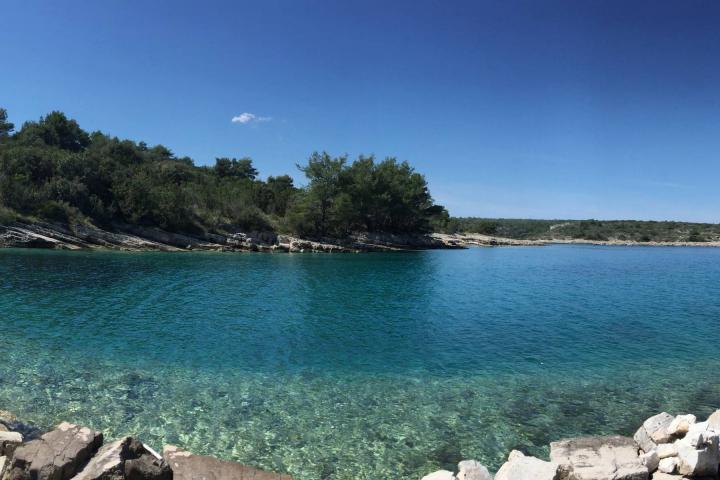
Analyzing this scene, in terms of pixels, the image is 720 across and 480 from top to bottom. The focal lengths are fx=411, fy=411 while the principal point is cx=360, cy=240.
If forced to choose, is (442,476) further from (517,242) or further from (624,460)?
(517,242)

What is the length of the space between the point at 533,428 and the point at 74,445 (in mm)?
9381

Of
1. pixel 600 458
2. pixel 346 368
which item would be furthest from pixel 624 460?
pixel 346 368

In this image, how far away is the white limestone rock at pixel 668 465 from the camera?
22.2 ft

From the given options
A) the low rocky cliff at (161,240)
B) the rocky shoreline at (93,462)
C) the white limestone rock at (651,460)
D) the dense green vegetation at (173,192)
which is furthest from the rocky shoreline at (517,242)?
the rocky shoreline at (93,462)

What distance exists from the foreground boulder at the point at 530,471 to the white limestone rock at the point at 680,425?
8.81 feet

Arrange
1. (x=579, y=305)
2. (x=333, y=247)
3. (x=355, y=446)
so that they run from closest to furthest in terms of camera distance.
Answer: (x=355, y=446) < (x=579, y=305) < (x=333, y=247)

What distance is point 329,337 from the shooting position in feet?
57.5

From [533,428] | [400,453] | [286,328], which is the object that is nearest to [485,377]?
[533,428]

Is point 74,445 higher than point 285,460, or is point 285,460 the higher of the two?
point 74,445

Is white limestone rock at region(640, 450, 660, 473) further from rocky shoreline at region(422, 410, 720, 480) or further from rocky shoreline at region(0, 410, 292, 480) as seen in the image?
rocky shoreline at region(0, 410, 292, 480)

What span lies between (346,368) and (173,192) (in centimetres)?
5694

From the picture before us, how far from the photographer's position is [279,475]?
712 centimetres

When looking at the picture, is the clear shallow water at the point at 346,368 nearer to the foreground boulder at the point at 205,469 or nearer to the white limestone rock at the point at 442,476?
the foreground boulder at the point at 205,469

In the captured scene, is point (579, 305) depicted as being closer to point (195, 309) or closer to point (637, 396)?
point (637, 396)
